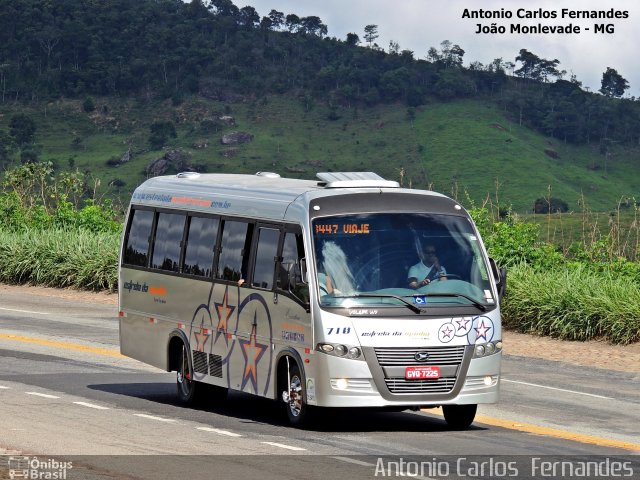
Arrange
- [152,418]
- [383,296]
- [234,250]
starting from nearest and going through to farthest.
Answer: [383,296] → [152,418] → [234,250]

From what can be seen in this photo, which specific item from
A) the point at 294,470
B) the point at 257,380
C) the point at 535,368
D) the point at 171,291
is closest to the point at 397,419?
the point at 257,380

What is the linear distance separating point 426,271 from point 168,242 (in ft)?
13.9

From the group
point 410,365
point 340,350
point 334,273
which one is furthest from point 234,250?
point 410,365

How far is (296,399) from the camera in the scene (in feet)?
46.5

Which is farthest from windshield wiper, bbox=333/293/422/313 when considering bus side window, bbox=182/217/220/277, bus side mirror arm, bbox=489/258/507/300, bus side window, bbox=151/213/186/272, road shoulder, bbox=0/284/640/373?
road shoulder, bbox=0/284/640/373

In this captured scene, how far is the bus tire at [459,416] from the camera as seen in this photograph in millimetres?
14617

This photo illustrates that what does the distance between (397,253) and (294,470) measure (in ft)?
11.4

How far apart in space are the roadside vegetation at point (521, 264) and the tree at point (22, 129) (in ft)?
516

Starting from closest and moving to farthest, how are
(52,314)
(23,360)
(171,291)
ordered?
(171,291), (23,360), (52,314)

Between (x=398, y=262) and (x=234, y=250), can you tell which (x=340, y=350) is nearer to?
(x=398, y=262)

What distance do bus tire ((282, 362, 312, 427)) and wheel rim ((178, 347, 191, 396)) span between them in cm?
248

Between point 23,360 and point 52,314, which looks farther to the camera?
point 52,314

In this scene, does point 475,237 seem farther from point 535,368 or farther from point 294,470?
point 535,368

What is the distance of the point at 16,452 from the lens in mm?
12109
